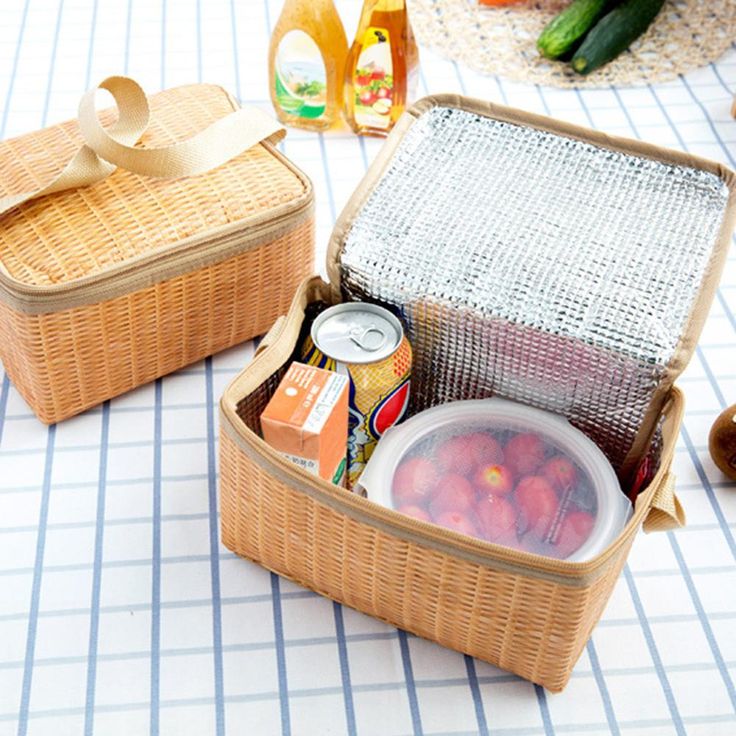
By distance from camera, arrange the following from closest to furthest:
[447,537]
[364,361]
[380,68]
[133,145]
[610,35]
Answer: [447,537] < [364,361] < [133,145] < [380,68] < [610,35]

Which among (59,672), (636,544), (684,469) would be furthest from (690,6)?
(59,672)

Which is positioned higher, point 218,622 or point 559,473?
point 559,473

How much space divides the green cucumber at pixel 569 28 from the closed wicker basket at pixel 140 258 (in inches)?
25.4

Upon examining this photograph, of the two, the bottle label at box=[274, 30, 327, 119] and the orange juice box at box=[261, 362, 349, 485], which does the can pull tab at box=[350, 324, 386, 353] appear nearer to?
the orange juice box at box=[261, 362, 349, 485]

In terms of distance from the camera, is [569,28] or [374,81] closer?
[374,81]

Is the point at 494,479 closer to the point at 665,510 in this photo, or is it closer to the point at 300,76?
the point at 665,510

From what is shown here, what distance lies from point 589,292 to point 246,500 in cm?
35

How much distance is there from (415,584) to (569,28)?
108 cm

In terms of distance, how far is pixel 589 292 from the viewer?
95cm

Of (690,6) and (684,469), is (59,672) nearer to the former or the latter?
(684,469)

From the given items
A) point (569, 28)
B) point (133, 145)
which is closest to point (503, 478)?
point (133, 145)

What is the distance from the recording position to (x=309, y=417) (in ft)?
2.87

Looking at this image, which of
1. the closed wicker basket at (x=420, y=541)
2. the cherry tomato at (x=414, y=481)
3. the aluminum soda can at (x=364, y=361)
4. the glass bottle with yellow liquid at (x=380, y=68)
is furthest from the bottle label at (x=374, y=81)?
the cherry tomato at (x=414, y=481)

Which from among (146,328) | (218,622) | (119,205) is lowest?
(218,622)
